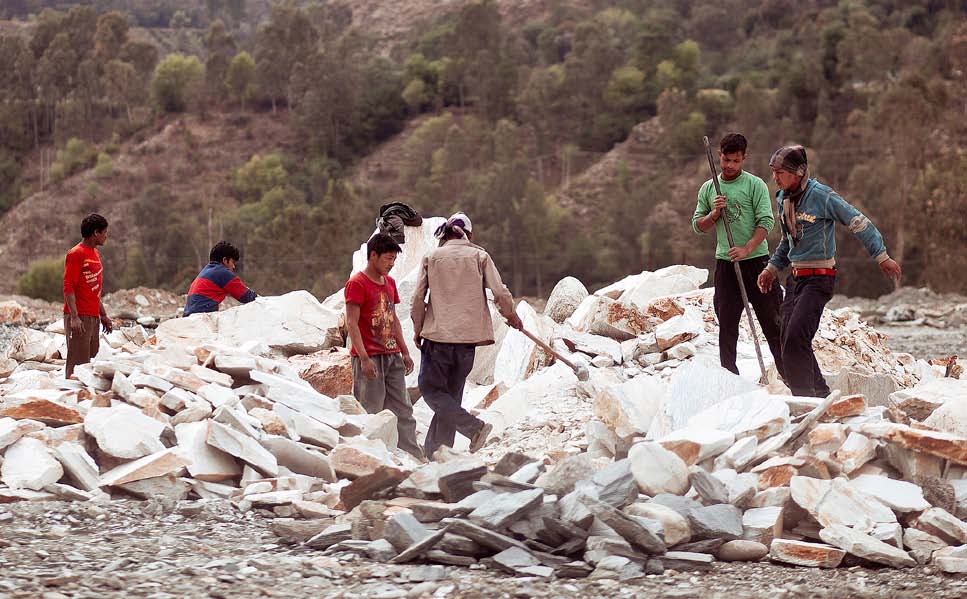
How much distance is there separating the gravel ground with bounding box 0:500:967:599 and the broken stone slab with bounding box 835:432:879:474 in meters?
0.61

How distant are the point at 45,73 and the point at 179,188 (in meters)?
17.4

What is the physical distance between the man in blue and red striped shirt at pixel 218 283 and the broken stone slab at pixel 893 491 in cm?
430

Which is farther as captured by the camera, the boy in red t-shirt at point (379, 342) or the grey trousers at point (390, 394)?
the grey trousers at point (390, 394)

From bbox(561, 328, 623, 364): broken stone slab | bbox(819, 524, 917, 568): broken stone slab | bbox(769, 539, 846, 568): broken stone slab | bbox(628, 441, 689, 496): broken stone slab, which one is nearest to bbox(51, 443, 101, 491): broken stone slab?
bbox(628, 441, 689, 496): broken stone slab

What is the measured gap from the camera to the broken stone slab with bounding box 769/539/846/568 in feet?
12.4

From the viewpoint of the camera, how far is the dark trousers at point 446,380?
545 cm

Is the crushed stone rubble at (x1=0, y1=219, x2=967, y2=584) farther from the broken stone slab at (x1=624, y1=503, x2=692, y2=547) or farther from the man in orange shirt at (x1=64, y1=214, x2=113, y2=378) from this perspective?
the man in orange shirt at (x1=64, y1=214, x2=113, y2=378)

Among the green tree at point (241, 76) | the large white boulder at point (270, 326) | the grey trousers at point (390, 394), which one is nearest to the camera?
the grey trousers at point (390, 394)

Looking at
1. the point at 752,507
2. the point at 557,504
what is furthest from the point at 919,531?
the point at 557,504

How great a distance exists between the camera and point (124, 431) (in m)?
4.87

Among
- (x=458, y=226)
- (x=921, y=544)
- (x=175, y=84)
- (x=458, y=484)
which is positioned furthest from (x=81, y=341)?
(x=175, y=84)

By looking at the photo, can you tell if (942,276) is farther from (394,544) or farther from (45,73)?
(45,73)

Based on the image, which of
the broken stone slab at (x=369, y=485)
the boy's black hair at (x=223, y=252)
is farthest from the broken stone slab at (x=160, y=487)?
the boy's black hair at (x=223, y=252)

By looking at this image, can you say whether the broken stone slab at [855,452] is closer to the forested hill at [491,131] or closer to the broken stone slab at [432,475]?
the broken stone slab at [432,475]
